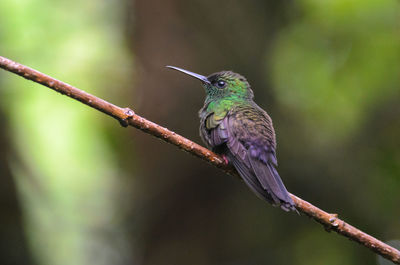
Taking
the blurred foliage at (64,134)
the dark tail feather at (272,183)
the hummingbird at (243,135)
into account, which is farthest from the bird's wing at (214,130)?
the blurred foliage at (64,134)

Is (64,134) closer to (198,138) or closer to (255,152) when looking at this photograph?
(198,138)

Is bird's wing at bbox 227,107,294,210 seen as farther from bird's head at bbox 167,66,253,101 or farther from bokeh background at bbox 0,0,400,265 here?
bokeh background at bbox 0,0,400,265

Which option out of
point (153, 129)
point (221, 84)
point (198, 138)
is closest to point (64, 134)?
point (198, 138)

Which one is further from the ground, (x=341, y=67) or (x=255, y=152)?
(x=341, y=67)

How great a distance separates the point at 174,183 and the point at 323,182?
1737 millimetres

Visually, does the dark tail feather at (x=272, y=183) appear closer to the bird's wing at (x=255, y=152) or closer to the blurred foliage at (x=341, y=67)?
the bird's wing at (x=255, y=152)

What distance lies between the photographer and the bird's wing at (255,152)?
112 inches

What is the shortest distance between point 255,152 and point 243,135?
0.20 meters

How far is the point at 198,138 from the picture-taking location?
5.25 m

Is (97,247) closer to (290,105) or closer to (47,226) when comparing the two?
(47,226)

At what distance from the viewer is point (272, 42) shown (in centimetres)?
580

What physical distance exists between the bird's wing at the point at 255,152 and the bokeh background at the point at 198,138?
1.75 meters

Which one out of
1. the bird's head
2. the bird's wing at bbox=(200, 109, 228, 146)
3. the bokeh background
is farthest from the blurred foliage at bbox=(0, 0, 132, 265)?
the bird's wing at bbox=(200, 109, 228, 146)

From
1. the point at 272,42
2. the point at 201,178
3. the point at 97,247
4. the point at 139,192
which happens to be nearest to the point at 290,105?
the point at 272,42
